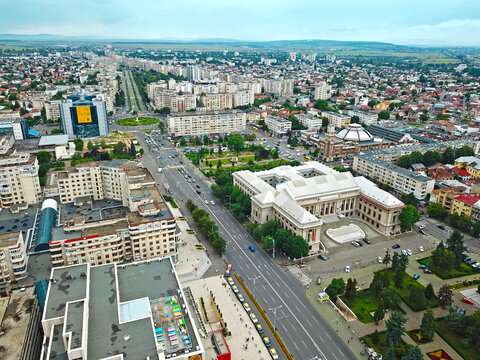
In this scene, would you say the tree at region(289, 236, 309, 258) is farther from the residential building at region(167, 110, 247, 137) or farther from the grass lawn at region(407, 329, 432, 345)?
the residential building at region(167, 110, 247, 137)

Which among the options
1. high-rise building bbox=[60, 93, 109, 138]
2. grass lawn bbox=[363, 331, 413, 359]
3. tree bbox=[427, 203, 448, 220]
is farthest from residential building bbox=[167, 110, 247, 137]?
grass lawn bbox=[363, 331, 413, 359]

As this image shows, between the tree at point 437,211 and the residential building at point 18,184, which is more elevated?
the residential building at point 18,184

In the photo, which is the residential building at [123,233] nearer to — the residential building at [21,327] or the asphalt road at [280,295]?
the residential building at [21,327]

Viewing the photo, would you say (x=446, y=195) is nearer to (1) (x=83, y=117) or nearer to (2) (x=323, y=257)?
(2) (x=323, y=257)

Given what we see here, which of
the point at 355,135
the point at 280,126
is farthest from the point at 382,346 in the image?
the point at 280,126

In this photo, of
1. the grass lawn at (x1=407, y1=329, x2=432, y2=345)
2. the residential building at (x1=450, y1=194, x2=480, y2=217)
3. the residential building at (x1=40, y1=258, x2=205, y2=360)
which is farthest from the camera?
the residential building at (x1=450, y1=194, x2=480, y2=217)

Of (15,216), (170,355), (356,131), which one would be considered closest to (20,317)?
(170,355)

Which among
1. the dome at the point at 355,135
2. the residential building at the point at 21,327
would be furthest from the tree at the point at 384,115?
the residential building at the point at 21,327
